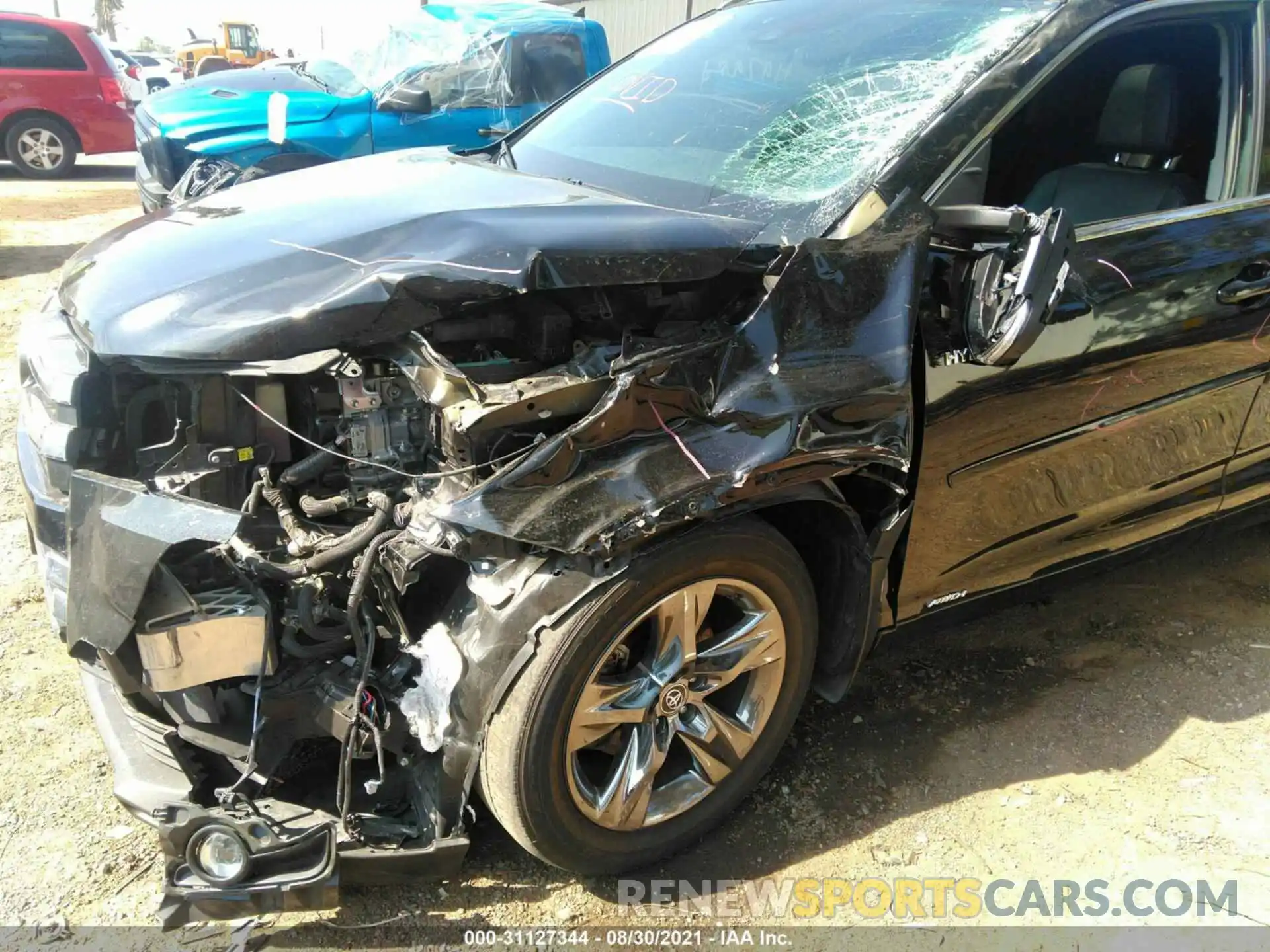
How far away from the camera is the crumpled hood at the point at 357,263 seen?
1895 mm

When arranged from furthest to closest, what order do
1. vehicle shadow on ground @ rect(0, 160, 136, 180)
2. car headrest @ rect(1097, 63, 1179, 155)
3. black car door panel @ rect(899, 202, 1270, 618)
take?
vehicle shadow on ground @ rect(0, 160, 136, 180)
car headrest @ rect(1097, 63, 1179, 155)
black car door panel @ rect(899, 202, 1270, 618)

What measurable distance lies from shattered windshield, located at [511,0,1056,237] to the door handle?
37.5 inches

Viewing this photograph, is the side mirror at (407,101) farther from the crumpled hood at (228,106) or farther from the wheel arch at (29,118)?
the wheel arch at (29,118)

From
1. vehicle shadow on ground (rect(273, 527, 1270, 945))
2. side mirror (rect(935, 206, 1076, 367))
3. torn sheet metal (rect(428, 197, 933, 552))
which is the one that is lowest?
vehicle shadow on ground (rect(273, 527, 1270, 945))

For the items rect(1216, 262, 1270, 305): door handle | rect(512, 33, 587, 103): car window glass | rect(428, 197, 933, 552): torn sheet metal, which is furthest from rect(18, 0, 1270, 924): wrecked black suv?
rect(512, 33, 587, 103): car window glass

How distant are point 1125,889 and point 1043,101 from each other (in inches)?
95.4

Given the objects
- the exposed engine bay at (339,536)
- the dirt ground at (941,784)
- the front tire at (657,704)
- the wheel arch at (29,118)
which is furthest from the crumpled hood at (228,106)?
the front tire at (657,704)

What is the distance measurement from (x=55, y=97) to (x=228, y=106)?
5.94 metres

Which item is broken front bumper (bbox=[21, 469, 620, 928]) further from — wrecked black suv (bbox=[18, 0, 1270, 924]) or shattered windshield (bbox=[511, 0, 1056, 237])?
shattered windshield (bbox=[511, 0, 1056, 237])

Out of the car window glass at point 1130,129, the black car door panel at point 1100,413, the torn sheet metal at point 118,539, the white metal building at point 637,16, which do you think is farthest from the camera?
the white metal building at point 637,16

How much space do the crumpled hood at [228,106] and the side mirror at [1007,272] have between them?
19.4 feet

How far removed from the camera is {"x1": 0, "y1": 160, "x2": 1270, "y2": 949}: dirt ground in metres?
2.15

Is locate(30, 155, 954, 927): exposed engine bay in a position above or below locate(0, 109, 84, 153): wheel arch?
below

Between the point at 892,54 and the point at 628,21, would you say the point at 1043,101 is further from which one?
the point at 628,21
